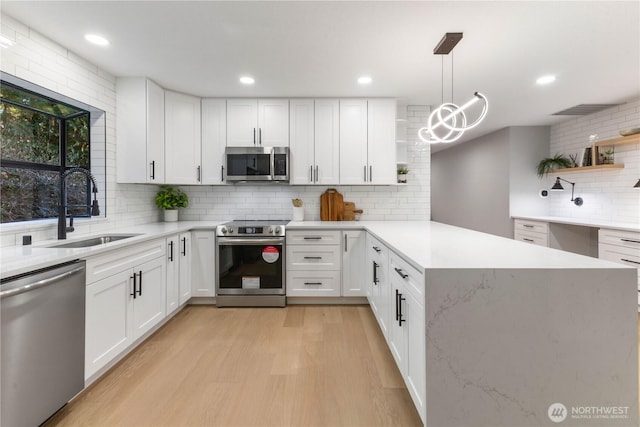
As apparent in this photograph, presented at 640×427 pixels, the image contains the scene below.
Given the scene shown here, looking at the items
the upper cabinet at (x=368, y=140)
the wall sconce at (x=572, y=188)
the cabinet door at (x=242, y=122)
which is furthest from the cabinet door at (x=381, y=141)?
the wall sconce at (x=572, y=188)

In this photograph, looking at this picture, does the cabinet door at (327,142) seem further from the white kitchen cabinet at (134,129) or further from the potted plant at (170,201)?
the white kitchen cabinet at (134,129)

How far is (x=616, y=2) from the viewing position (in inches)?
74.8

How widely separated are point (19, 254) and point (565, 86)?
493cm

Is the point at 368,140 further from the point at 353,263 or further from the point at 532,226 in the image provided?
the point at 532,226

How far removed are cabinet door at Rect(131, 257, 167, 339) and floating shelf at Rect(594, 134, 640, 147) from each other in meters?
5.29

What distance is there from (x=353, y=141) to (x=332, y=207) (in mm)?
875

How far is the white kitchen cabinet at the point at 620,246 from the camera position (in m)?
3.04

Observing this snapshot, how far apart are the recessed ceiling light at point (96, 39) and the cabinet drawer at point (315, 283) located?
2655mm

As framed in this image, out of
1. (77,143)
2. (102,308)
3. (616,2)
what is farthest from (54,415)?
(616,2)

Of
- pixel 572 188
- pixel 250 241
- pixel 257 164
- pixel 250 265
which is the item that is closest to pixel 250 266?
pixel 250 265

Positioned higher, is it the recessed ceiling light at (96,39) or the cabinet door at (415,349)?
the recessed ceiling light at (96,39)

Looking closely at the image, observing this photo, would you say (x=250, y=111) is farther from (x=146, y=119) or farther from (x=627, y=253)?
(x=627, y=253)

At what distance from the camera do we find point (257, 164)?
3594mm

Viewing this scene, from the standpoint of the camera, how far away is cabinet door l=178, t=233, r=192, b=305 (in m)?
3.15
